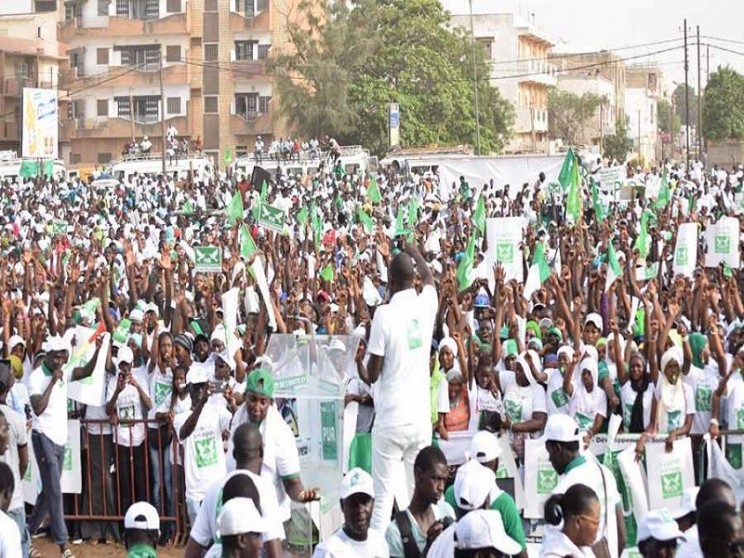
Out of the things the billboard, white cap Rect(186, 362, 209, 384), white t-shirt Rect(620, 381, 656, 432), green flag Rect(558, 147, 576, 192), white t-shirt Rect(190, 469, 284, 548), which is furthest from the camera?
the billboard

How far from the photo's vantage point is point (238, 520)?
5.88 meters

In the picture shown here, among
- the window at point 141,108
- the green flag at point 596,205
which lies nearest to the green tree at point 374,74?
the window at point 141,108

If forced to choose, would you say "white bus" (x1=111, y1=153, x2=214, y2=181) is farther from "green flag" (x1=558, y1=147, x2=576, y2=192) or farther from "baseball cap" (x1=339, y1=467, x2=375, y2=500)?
"baseball cap" (x1=339, y1=467, x2=375, y2=500)

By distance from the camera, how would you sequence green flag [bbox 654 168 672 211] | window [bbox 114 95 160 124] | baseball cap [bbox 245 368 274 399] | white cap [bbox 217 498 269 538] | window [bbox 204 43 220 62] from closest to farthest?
white cap [bbox 217 498 269 538] → baseball cap [bbox 245 368 274 399] → green flag [bbox 654 168 672 211] → window [bbox 204 43 220 62] → window [bbox 114 95 160 124]

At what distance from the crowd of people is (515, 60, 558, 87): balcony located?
73158 millimetres

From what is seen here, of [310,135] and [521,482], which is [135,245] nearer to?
[521,482]

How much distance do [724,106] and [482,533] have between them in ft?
289

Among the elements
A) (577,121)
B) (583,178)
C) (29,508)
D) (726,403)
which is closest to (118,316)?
(29,508)

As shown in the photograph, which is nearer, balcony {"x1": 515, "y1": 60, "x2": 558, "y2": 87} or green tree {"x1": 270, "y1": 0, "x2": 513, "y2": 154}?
green tree {"x1": 270, "y1": 0, "x2": 513, "y2": 154}

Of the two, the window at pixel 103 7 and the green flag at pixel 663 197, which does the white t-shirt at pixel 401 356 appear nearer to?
the green flag at pixel 663 197

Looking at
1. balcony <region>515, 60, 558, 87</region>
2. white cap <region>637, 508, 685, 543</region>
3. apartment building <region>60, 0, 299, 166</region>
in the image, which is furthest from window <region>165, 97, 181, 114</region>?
white cap <region>637, 508, 685, 543</region>

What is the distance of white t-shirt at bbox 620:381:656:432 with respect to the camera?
418 inches

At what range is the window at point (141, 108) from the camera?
75.1 m

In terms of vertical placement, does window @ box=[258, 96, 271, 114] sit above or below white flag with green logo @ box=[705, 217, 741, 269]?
above
